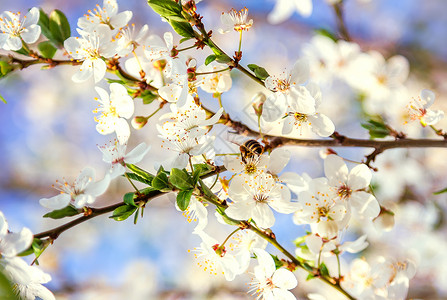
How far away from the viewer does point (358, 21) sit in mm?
3656

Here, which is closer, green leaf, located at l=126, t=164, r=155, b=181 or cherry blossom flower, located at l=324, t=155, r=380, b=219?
green leaf, located at l=126, t=164, r=155, b=181

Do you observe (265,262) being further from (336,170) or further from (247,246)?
(336,170)

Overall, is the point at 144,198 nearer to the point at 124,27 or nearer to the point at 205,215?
the point at 205,215

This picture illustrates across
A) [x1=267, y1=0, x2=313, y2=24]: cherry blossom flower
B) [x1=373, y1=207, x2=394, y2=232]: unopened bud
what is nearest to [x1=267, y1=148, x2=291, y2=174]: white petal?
[x1=373, y1=207, x2=394, y2=232]: unopened bud

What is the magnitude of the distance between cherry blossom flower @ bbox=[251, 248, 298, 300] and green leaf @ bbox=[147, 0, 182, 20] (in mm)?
521

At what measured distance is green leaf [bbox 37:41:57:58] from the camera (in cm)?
94

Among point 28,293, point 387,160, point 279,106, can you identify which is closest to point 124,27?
point 279,106

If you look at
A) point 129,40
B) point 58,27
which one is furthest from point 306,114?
point 58,27

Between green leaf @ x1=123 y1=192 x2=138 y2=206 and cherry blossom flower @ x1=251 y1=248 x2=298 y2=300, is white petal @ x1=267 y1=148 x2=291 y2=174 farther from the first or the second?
green leaf @ x1=123 y1=192 x2=138 y2=206

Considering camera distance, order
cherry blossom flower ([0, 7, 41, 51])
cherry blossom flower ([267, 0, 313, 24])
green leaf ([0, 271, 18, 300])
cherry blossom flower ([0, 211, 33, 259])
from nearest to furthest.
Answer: green leaf ([0, 271, 18, 300]) < cherry blossom flower ([0, 211, 33, 259]) < cherry blossom flower ([0, 7, 41, 51]) < cherry blossom flower ([267, 0, 313, 24])

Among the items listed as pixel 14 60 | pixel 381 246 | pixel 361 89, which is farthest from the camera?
pixel 381 246

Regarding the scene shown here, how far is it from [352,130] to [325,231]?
2401 millimetres

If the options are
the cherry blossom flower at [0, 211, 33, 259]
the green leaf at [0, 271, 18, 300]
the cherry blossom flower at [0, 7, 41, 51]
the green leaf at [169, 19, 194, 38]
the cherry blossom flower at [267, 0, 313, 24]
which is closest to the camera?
the green leaf at [0, 271, 18, 300]

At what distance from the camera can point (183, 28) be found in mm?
818
